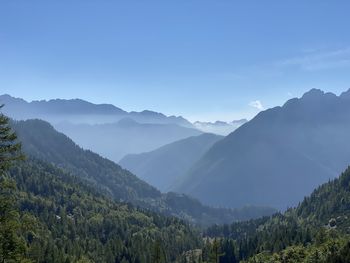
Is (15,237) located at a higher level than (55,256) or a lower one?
higher

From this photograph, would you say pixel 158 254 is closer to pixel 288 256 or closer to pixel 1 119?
pixel 288 256

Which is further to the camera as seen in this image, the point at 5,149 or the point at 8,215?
the point at 8,215

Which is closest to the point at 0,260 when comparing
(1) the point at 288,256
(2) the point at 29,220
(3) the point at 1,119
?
(2) the point at 29,220

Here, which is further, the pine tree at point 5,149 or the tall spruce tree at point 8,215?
the pine tree at point 5,149

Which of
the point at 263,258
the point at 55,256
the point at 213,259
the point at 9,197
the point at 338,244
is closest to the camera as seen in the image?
the point at 9,197

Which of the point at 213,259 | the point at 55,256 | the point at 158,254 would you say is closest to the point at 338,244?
the point at 213,259

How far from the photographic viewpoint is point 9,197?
155 ft

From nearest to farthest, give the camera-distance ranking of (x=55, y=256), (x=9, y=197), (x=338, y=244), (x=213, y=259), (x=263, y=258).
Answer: (x=9, y=197)
(x=213, y=259)
(x=338, y=244)
(x=263, y=258)
(x=55, y=256)

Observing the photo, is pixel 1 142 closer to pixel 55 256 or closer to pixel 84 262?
pixel 84 262

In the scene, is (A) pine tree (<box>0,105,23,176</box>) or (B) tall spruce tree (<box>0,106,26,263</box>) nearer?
(B) tall spruce tree (<box>0,106,26,263</box>)

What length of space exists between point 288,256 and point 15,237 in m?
128

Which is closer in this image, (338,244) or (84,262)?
(338,244)

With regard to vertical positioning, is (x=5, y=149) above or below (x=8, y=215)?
above

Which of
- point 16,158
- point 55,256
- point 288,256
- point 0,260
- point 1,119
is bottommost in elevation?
point 55,256
